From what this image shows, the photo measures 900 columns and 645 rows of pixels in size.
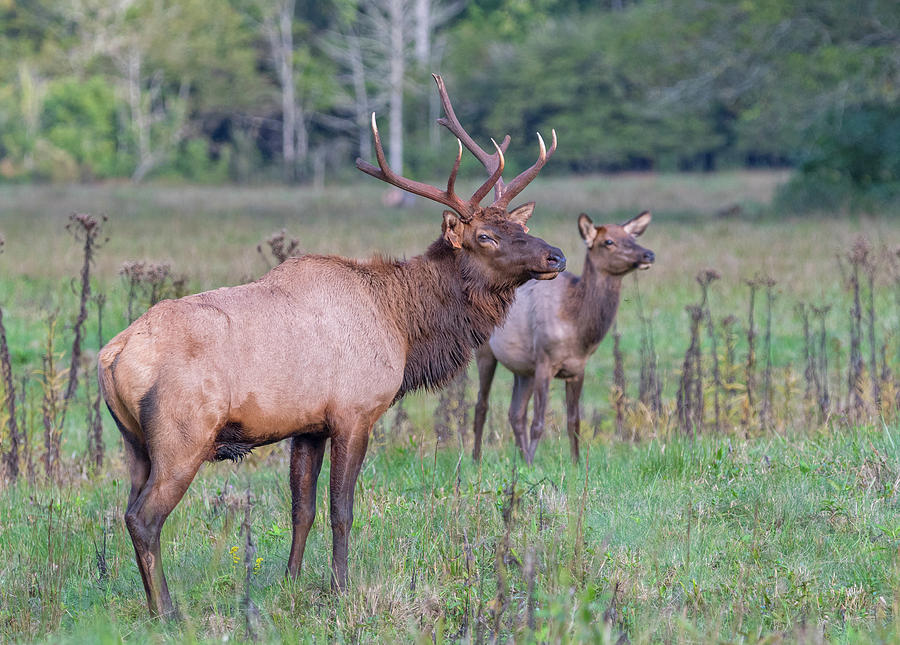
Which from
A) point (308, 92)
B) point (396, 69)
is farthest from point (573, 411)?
point (308, 92)

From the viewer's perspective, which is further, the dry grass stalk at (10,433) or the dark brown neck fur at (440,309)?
the dry grass stalk at (10,433)

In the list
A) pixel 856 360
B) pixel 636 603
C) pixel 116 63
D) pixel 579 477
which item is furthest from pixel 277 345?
pixel 116 63

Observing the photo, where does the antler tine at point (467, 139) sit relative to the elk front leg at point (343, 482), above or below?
above

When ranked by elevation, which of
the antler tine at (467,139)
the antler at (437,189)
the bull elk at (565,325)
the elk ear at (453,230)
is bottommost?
the bull elk at (565,325)

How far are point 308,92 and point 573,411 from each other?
1570 inches

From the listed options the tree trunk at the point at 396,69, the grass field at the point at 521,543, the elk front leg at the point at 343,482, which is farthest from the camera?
the tree trunk at the point at 396,69

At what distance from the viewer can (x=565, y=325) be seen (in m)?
8.35

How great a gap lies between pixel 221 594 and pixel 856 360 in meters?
5.68

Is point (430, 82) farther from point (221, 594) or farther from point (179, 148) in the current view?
point (221, 594)

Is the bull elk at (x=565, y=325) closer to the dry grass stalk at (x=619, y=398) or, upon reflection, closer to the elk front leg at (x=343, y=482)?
the dry grass stalk at (x=619, y=398)

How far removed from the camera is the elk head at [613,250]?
328 inches

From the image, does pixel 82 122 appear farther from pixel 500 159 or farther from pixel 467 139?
pixel 500 159

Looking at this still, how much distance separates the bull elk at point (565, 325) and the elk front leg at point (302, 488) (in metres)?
3.04

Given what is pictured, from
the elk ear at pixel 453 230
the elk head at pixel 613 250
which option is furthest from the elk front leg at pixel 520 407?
the elk ear at pixel 453 230
